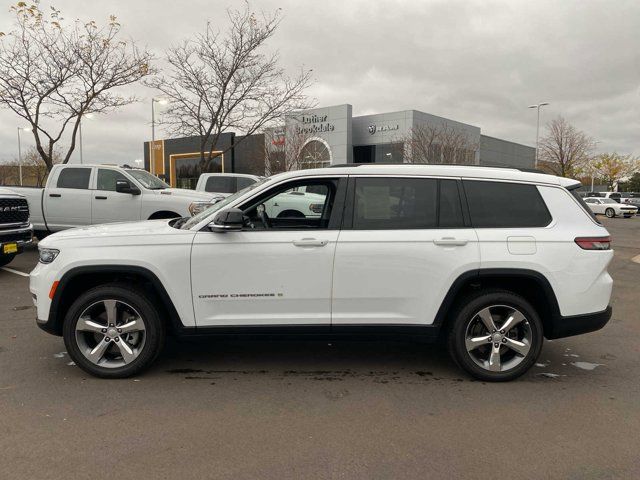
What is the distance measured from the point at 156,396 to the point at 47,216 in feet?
28.0

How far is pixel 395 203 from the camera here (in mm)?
4184

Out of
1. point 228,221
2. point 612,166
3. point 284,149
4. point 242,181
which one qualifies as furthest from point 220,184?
point 612,166

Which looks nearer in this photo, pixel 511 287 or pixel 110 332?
pixel 110 332

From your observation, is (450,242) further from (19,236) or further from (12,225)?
(19,236)

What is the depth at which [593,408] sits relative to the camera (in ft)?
12.3

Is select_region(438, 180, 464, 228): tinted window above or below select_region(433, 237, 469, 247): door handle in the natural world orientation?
above

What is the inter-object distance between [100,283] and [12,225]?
5.50 meters

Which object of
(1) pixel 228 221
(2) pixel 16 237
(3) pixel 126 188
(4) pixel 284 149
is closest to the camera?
(1) pixel 228 221

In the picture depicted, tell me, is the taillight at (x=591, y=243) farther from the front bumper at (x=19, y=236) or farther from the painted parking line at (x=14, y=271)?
the painted parking line at (x=14, y=271)

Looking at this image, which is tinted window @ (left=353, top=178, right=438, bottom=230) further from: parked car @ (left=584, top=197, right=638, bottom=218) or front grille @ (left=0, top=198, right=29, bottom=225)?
parked car @ (left=584, top=197, right=638, bottom=218)

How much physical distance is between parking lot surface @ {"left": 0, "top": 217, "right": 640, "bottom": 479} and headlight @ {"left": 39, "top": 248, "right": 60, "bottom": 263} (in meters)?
1.00

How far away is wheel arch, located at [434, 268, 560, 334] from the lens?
4.04m

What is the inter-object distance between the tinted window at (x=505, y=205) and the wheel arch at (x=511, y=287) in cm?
40

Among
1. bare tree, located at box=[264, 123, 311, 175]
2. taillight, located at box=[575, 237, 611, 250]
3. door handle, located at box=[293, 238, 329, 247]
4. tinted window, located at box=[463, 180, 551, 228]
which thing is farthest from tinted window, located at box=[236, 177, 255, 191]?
bare tree, located at box=[264, 123, 311, 175]
